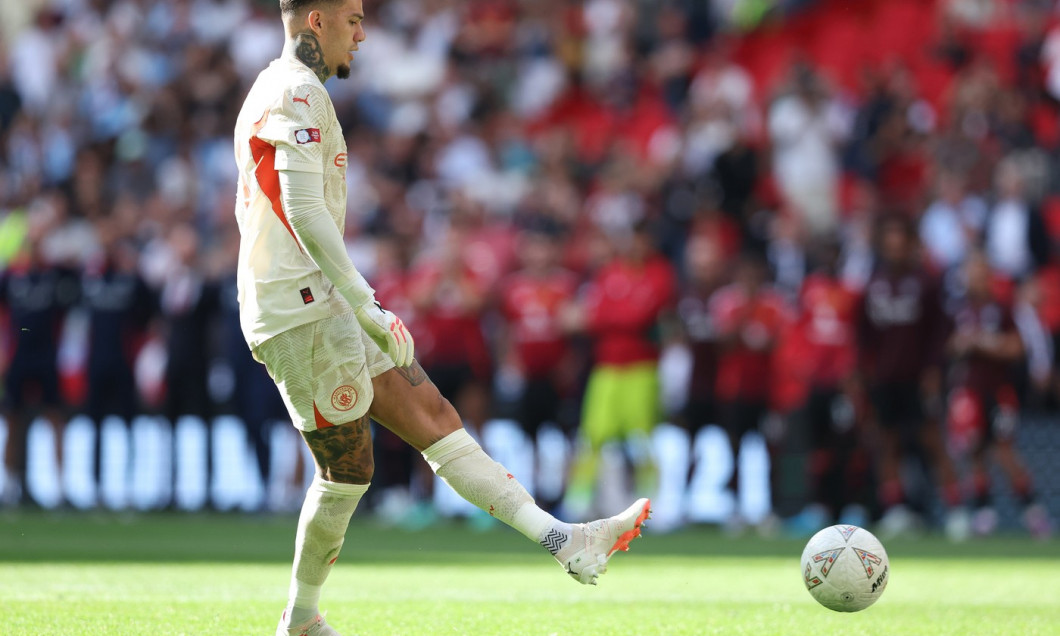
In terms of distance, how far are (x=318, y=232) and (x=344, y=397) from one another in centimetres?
61

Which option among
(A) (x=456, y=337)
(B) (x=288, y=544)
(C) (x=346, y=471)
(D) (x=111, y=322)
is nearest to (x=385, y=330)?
(C) (x=346, y=471)

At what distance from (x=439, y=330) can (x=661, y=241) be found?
263 centimetres

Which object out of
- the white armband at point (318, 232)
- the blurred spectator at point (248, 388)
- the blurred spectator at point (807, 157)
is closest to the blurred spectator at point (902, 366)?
the blurred spectator at point (807, 157)

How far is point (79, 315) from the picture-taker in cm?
1534

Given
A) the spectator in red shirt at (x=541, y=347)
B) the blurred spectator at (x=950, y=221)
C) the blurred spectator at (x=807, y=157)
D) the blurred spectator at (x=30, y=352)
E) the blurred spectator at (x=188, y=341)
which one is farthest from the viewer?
the blurred spectator at (x=807, y=157)

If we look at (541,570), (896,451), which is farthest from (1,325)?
(896,451)

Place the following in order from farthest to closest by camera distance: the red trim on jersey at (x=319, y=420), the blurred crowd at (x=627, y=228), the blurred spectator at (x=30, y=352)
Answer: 1. the blurred spectator at (x=30, y=352)
2. the blurred crowd at (x=627, y=228)
3. the red trim on jersey at (x=319, y=420)

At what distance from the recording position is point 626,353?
45.5ft

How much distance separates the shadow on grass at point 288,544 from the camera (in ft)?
34.2

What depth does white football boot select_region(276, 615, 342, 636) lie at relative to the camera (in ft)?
17.9

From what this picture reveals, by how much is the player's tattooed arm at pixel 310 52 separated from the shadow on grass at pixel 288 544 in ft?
17.6

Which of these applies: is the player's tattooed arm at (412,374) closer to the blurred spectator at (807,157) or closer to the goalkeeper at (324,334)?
the goalkeeper at (324,334)

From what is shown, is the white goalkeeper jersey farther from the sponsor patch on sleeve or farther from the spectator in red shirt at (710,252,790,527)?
the spectator in red shirt at (710,252,790,527)

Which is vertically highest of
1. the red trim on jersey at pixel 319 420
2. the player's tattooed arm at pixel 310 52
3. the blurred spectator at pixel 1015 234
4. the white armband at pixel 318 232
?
the blurred spectator at pixel 1015 234
